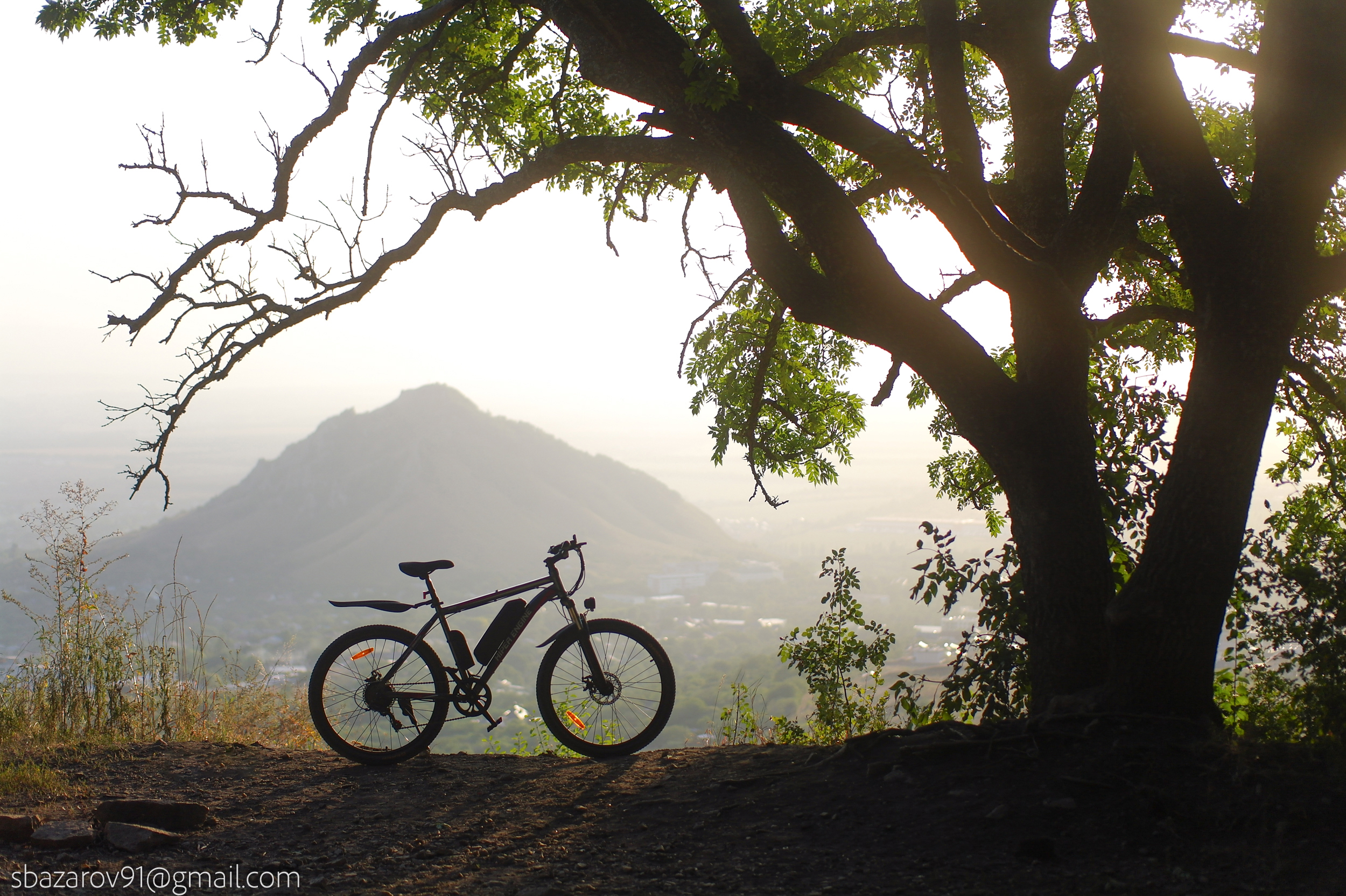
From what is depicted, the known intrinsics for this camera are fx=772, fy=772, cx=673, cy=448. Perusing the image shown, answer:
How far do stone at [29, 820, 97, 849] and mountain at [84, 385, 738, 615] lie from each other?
129 ft

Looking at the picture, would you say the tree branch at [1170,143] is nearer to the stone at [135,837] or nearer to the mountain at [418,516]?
the stone at [135,837]

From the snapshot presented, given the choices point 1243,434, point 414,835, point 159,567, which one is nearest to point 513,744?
point 414,835

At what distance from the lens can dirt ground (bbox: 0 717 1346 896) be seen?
2828 mm

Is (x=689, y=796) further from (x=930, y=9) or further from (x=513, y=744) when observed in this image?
(x=930, y=9)

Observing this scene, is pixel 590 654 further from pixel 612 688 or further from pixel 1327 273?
pixel 1327 273

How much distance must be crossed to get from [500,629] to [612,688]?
78cm

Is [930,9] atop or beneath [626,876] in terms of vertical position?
atop

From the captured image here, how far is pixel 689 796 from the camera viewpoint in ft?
12.7

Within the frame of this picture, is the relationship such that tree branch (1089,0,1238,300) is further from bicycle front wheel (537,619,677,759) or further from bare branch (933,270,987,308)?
bicycle front wheel (537,619,677,759)

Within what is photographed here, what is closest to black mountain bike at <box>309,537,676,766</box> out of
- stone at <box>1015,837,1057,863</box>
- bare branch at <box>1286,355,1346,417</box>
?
stone at <box>1015,837,1057,863</box>

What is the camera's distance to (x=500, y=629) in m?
4.77

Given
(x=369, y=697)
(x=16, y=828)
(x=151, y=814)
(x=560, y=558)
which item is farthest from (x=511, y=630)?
(x=16, y=828)

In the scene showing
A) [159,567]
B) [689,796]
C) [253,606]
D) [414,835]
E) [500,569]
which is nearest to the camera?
[414,835]

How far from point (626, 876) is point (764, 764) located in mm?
1357
